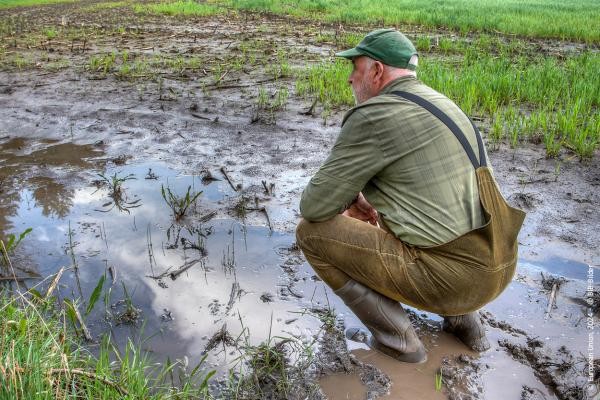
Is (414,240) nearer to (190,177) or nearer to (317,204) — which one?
(317,204)

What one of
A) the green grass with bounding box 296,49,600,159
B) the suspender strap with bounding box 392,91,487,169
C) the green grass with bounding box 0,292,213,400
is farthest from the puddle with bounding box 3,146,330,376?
the green grass with bounding box 296,49,600,159

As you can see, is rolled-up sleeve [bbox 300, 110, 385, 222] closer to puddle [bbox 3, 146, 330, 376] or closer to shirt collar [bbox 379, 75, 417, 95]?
shirt collar [bbox 379, 75, 417, 95]

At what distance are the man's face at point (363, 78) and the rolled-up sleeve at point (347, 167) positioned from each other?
25 cm

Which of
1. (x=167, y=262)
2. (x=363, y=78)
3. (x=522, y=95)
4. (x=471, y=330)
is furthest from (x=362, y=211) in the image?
(x=522, y=95)

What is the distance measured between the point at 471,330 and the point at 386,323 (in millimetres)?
444

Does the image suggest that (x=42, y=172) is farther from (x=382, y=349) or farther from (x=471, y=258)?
(x=471, y=258)

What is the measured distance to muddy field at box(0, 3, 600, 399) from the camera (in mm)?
2617

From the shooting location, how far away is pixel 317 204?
255cm

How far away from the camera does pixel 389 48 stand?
240cm

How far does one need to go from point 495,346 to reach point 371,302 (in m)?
0.70

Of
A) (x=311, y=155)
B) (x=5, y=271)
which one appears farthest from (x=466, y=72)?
(x=5, y=271)

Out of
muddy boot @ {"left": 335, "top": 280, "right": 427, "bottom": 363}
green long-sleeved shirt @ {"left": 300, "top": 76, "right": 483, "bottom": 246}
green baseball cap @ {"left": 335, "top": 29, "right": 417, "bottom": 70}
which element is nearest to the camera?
green long-sleeved shirt @ {"left": 300, "top": 76, "right": 483, "bottom": 246}

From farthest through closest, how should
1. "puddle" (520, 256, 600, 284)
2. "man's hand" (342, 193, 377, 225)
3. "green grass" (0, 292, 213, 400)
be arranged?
1. "puddle" (520, 256, 600, 284)
2. "man's hand" (342, 193, 377, 225)
3. "green grass" (0, 292, 213, 400)

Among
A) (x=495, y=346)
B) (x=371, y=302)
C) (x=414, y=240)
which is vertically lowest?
(x=495, y=346)
